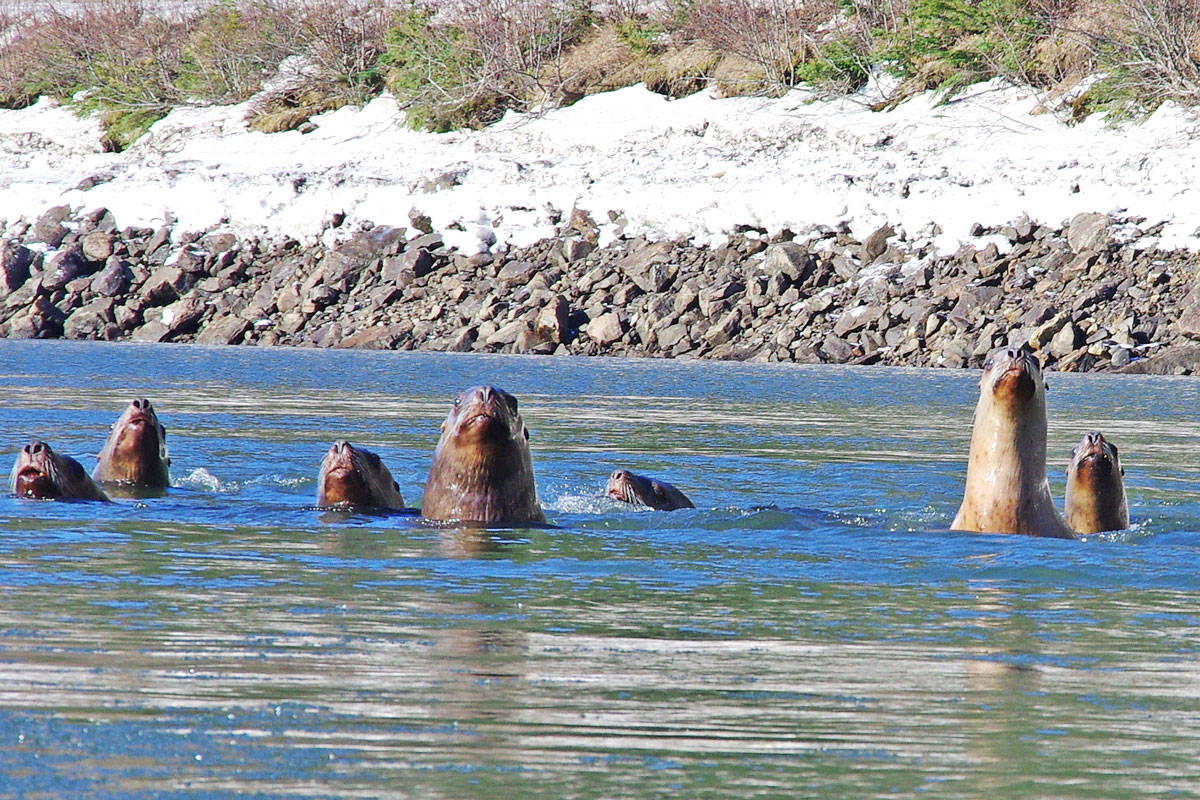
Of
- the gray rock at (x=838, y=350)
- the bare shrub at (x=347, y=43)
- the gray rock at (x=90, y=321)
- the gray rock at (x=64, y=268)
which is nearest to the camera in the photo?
the gray rock at (x=838, y=350)

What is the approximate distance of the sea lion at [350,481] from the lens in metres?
9.90

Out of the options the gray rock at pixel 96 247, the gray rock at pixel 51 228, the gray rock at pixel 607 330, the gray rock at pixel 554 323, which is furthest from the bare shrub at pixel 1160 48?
the gray rock at pixel 51 228

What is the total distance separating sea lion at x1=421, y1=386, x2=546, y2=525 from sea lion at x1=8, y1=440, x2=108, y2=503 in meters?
2.22

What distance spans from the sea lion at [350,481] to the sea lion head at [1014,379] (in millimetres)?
3704

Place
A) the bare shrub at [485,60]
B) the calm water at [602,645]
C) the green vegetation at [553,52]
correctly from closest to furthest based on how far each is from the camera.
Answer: the calm water at [602,645] < the green vegetation at [553,52] < the bare shrub at [485,60]

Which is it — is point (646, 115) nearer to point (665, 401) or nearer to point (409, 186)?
point (409, 186)

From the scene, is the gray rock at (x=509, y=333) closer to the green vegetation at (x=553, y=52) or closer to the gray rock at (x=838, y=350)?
the gray rock at (x=838, y=350)

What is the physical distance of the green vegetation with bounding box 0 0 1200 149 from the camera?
3791 cm

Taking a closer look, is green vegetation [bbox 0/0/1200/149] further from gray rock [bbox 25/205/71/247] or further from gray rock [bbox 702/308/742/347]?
gray rock [bbox 702/308/742/347]

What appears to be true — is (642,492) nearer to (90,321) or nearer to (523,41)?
(90,321)

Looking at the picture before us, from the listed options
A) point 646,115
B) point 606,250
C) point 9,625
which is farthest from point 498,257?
point 9,625

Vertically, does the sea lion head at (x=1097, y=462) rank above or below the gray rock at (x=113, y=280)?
below

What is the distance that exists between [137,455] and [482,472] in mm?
3341

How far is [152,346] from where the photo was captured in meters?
34.7
